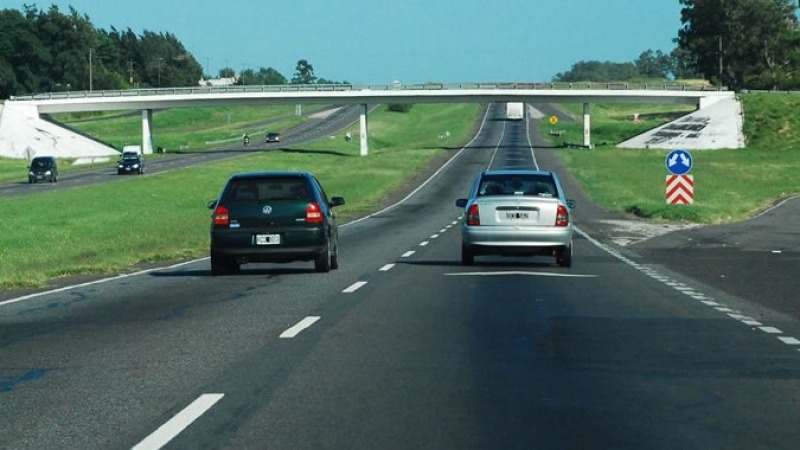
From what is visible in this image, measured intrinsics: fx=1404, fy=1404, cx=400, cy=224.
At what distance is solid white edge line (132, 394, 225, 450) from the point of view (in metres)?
7.91

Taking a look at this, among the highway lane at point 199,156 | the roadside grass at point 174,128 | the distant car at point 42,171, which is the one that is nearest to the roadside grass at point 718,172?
the highway lane at point 199,156

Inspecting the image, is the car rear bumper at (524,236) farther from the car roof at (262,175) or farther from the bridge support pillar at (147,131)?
the bridge support pillar at (147,131)

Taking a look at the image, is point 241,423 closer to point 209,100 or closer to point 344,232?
point 344,232

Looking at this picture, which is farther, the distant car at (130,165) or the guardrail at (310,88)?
the guardrail at (310,88)

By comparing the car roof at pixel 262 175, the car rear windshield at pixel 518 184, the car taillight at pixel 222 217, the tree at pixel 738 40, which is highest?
the tree at pixel 738 40

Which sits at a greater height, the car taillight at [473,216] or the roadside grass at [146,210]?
the car taillight at [473,216]

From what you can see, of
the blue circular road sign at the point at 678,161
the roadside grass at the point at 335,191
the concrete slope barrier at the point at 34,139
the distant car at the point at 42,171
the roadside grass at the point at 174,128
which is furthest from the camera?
the roadside grass at the point at 174,128

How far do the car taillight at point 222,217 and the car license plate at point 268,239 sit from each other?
0.53 m

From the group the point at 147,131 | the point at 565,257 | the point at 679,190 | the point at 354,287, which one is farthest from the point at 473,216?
the point at 147,131

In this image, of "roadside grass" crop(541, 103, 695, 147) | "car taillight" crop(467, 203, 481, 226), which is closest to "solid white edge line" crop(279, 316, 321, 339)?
"car taillight" crop(467, 203, 481, 226)

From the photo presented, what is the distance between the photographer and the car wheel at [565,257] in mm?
23609

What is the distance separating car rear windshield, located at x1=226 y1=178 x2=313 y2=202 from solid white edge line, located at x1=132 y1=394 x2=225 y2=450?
12286 millimetres

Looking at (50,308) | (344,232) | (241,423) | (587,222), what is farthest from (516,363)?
(587,222)

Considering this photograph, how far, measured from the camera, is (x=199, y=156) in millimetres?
113062
